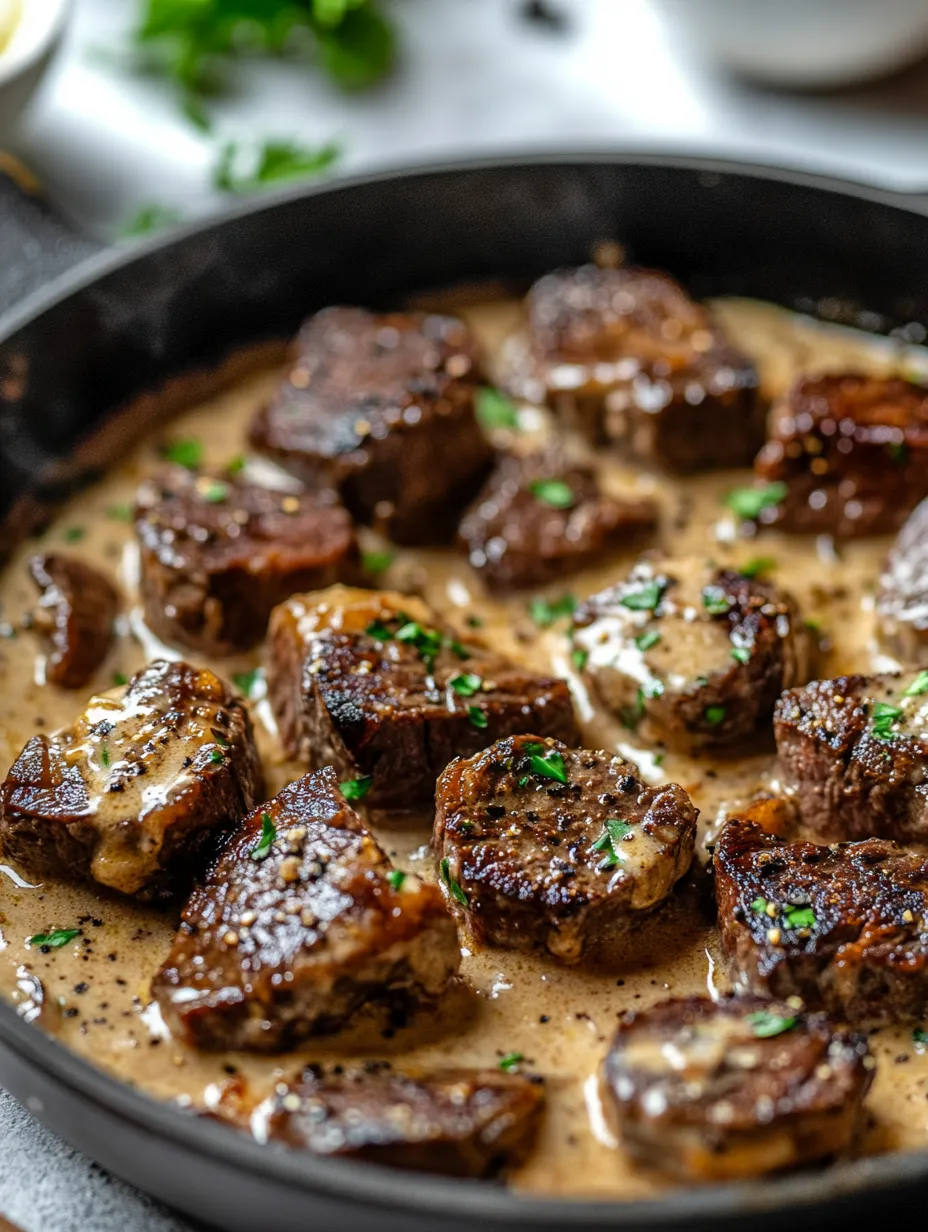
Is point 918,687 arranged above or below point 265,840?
below

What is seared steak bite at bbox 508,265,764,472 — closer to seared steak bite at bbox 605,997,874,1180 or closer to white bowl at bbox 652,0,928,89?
white bowl at bbox 652,0,928,89

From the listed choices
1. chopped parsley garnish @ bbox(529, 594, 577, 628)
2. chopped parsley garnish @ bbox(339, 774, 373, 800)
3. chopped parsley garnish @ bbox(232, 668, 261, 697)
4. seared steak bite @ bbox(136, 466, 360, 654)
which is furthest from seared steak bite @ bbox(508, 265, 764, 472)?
chopped parsley garnish @ bbox(339, 774, 373, 800)

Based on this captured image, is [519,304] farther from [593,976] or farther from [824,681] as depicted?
[593,976]

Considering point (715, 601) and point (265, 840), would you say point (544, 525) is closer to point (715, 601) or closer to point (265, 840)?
point (715, 601)

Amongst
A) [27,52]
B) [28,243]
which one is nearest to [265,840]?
[28,243]

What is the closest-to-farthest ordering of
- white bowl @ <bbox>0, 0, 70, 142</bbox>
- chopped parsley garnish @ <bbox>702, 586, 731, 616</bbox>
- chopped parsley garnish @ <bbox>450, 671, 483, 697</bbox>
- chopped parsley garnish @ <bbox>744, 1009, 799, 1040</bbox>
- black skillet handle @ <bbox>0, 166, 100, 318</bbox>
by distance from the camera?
chopped parsley garnish @ <bbox>744, 1009, 799, 1040</bbox> → chopped parsley garnish @ <bbox>450, 671, 483, 697</bbox> → chopped parsley garnish @ <bbox>702, 586, 731, 616</bbox> → black skillet handle @ <bbox>0, 166, 100, 318</bbox> → white bowl @ <bbox>0, 0, 70, 142</bbox>

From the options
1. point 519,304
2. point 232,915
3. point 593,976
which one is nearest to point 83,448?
point 519,304

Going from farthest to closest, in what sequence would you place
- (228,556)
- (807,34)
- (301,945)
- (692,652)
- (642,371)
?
(807,34)
(642,371)
(228,556)
(692,652)
(301,945)
